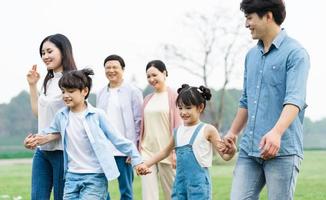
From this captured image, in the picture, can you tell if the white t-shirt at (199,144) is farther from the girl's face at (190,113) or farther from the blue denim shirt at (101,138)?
the blue denim shirt at (101,138)

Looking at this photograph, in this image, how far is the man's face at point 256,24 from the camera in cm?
470

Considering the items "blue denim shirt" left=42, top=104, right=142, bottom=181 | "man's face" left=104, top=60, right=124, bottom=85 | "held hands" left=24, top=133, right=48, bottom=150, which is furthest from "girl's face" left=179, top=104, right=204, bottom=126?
"man's face" left=104, top=60, right=124, bottom=85

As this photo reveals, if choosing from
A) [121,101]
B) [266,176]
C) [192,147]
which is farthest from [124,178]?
[266,176]

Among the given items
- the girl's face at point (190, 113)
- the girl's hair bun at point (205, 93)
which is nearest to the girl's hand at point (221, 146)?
the girl's face at point (190, 113)

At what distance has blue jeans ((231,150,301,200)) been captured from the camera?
4.69m

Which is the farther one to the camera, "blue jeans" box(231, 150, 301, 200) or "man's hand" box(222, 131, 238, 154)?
"man's hand" box(222, 131, 238, 154)

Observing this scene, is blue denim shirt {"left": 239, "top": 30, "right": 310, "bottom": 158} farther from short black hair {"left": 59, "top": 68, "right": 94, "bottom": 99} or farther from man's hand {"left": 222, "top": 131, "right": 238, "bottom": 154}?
short black hair {"left": 59, "top": 68, "right": 94, "bottom": 99}

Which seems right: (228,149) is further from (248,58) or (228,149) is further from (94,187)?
(94,187)

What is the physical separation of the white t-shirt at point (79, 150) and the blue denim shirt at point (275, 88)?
4.79 feet

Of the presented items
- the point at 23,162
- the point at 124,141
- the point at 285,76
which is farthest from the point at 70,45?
the point at 23,162

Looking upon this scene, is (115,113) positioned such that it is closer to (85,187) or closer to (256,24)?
(85,187)

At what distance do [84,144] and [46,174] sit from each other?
0.60m

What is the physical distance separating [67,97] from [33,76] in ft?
2.78

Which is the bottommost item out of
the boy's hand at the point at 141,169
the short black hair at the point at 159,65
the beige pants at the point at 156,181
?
the beige pants at the point at 156,181
